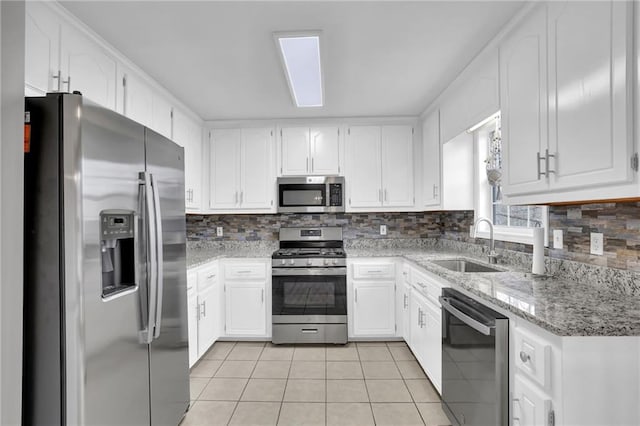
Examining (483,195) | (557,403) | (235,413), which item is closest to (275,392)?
(235,413)

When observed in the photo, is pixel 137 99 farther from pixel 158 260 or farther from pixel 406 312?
pixel 406 312

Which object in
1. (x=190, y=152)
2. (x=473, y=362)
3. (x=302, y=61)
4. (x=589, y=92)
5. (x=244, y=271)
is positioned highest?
(x=302, y=61)

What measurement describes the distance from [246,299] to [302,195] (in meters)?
1.21

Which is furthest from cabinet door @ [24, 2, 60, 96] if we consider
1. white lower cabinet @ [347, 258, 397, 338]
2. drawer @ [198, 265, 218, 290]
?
white lower cabinet @ [347, 258, 397, 338]

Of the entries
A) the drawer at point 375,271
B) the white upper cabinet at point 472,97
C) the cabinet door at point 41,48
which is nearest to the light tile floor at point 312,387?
the drawer at point 375,271

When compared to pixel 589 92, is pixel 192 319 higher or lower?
lower

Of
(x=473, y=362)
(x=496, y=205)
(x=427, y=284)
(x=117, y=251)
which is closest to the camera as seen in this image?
(x=117, y=251)

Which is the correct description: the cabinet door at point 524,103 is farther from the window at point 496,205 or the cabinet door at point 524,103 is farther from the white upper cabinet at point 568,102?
the window at point 496,205

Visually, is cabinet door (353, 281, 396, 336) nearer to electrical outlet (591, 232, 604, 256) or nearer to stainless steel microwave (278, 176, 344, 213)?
stainless steel microwave (278, 176, 344, 213)

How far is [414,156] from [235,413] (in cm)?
284

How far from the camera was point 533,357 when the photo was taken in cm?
122

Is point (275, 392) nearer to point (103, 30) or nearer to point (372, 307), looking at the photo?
point (372, 307)

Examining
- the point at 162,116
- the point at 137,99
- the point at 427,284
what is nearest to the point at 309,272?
the point at 427,284

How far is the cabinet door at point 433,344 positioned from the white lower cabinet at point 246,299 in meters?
1.58
